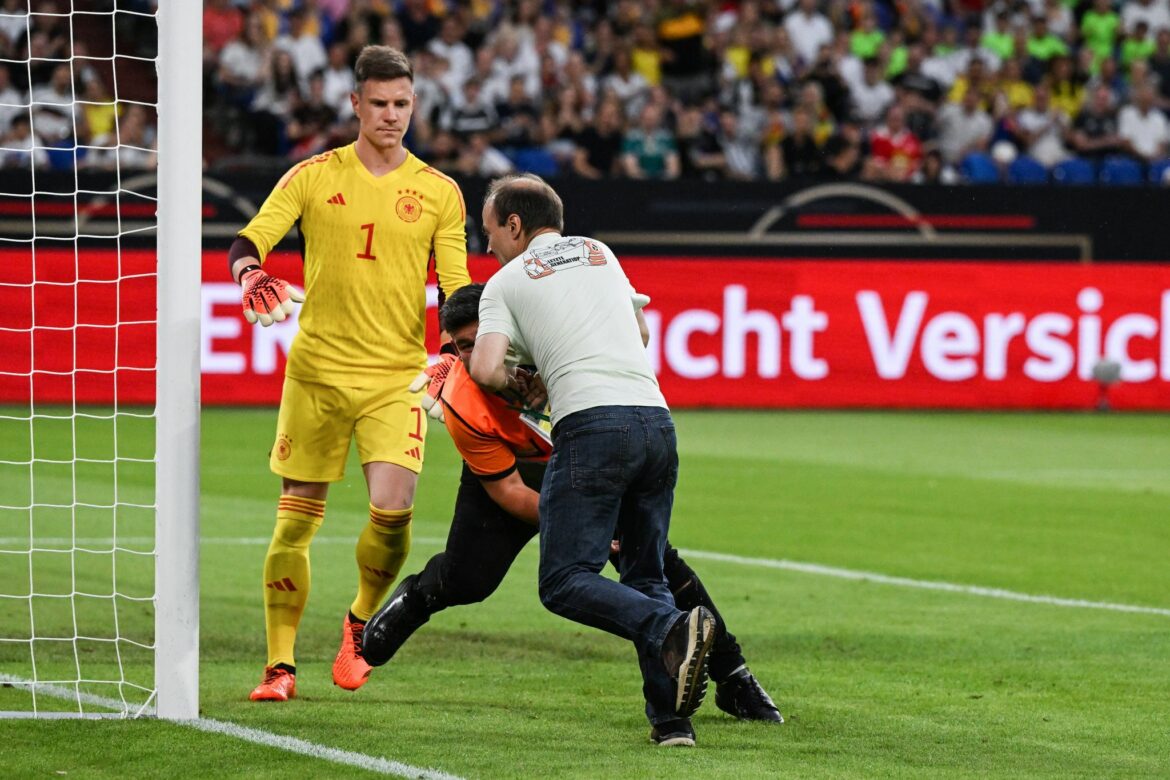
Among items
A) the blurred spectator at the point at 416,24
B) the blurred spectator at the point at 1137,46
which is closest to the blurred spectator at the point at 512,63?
the blurred spectator at the point at 416,24

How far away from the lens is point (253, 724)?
6.19m

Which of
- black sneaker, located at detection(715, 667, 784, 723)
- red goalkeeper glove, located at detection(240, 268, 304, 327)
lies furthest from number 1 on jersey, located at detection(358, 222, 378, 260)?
black sneaker, located at detection(715, 667, 784, 723)

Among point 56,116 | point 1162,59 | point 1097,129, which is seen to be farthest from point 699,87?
point 56,116

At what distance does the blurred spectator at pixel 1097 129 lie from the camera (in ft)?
74.3

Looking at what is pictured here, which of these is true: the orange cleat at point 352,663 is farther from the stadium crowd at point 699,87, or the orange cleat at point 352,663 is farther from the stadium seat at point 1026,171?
the stadium seat at point 1026,171

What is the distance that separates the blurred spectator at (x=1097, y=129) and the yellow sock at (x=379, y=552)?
668 inches

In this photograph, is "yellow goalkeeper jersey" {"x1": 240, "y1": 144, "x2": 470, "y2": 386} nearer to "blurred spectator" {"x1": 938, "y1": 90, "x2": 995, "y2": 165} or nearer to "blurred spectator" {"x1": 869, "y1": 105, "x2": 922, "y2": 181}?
"blurred spectator" {"x1": 869, "y1": 105, "x2": 922, "y2": 181}

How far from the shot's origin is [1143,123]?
2325cm

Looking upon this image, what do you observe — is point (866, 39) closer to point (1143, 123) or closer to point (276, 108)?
point (1143, 123)

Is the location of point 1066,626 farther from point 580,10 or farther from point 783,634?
point 580,10

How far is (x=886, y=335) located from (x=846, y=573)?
30.0 feet

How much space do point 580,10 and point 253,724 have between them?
61.3ft

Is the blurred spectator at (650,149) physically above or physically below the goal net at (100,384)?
above

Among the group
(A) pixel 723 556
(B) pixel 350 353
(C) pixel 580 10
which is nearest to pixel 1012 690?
(B) pixel 350 353
